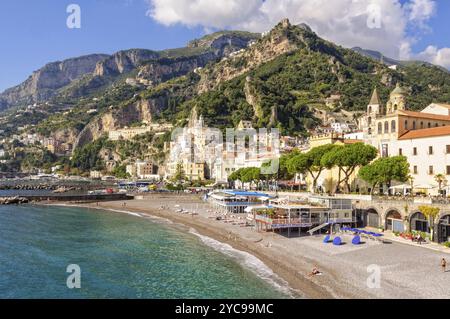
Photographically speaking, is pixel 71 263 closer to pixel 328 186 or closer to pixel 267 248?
pixel 267 248

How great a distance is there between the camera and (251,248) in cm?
4356

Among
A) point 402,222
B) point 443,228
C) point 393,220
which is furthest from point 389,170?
point 443,228

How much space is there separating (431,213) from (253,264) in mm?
18468

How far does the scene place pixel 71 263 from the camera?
38562 mm

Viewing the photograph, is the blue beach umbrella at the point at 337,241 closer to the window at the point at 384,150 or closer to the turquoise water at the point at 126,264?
the turquoise water at the point at 126,264

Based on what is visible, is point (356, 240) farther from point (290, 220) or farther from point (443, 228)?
point (290, 220)

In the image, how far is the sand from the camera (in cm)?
2750

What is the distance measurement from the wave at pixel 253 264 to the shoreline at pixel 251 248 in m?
0.25

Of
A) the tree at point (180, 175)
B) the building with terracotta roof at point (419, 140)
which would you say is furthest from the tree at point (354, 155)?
the tree at point (180, 175)

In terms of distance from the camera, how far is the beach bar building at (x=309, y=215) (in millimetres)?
48469

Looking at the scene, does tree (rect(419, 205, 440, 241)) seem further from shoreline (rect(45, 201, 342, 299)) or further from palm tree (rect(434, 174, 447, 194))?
shoreline (rect(45, 201, 342, 299))

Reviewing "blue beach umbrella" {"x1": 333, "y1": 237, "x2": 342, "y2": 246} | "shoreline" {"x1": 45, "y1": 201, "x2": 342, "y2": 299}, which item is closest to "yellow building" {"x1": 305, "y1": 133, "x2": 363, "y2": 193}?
"shoreline" {"x1": 45, "y1": 201, "x2": 342, "y2": 299}

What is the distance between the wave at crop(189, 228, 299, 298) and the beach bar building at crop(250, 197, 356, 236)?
6839mm
